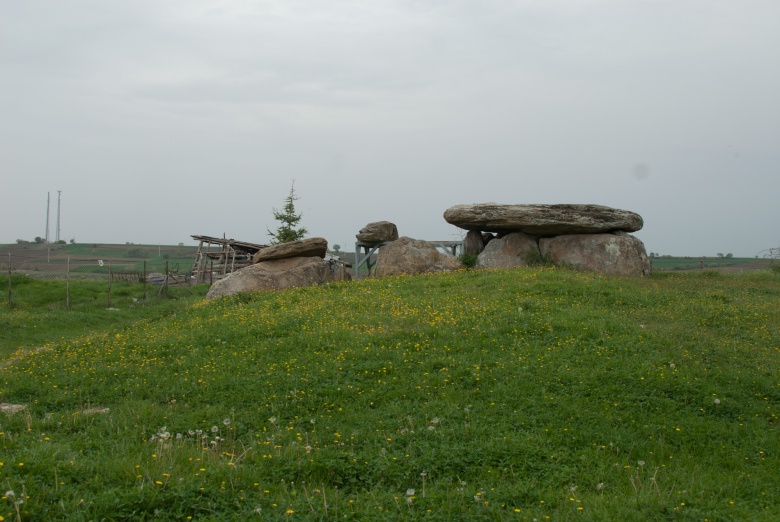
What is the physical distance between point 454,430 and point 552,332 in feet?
16.8

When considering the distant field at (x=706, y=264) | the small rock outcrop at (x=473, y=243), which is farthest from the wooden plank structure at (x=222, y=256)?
the distant field at (x=706, y=264)

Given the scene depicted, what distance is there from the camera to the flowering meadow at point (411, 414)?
630 centimetres

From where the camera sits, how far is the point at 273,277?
79.2ft

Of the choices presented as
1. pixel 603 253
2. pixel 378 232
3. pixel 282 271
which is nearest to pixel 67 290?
pixel 282 271

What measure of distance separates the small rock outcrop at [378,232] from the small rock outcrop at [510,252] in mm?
4431

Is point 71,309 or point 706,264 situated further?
point 706,264

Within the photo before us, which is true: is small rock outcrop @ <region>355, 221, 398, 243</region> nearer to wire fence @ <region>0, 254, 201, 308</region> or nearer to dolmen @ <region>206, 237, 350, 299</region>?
dolmen @ <region>206, 237, 350, 299</region>

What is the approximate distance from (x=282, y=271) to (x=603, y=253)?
38.1 feet

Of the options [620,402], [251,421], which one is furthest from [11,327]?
[620,402]

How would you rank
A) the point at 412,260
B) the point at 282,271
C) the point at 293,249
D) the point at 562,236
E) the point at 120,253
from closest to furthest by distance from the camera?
the point at 282,271 < the point at 412,260 < the point at 562,236 < the point at 293,249 < the point at 120,253

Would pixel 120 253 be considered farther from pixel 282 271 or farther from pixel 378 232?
pixel 282 271

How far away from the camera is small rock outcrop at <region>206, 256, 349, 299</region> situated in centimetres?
2381

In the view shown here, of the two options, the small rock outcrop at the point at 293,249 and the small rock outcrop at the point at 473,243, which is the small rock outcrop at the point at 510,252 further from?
the small rock outcrop at the point at 293,249

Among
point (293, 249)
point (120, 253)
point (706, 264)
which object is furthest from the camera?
point (120, 253)
